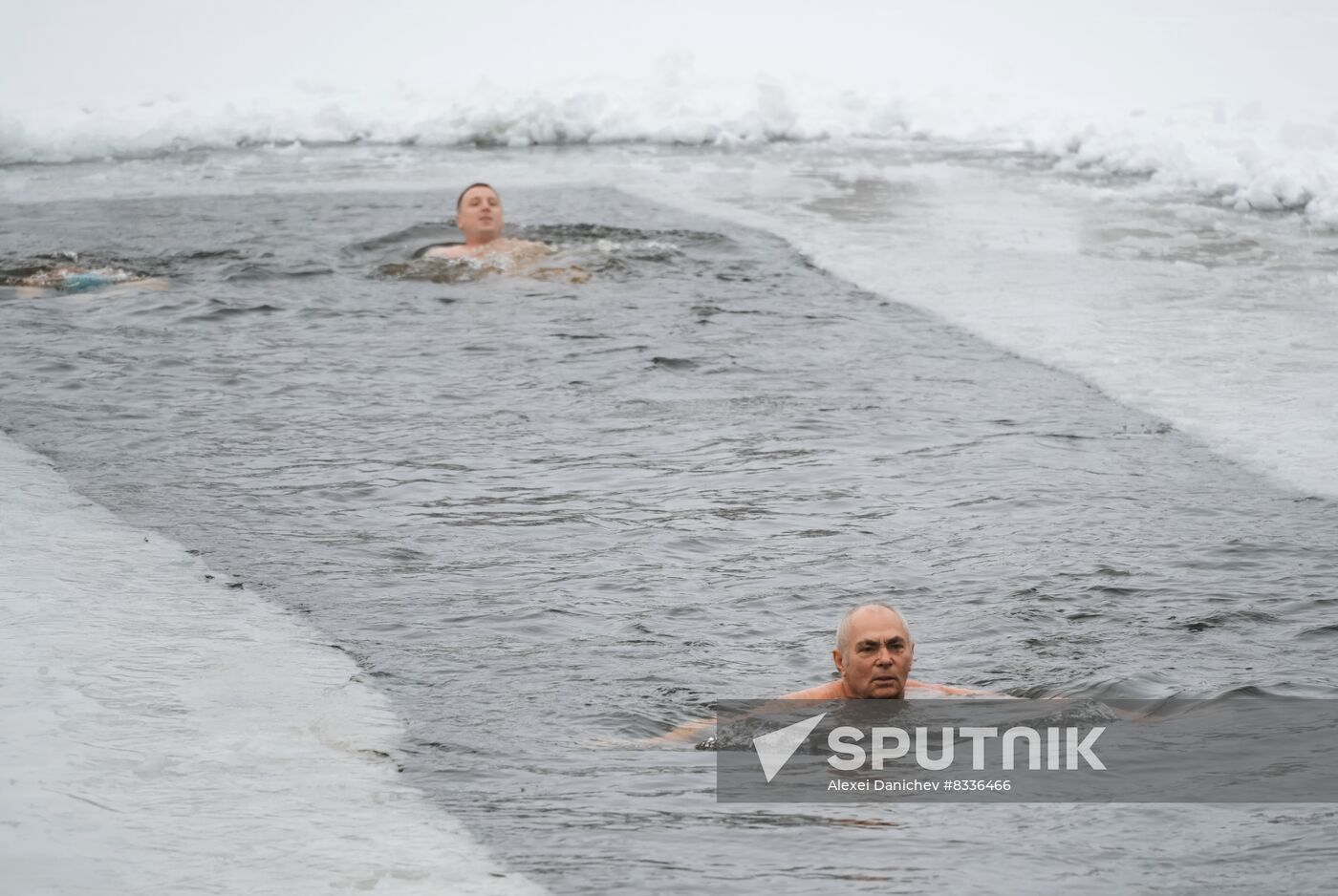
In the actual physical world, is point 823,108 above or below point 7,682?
above

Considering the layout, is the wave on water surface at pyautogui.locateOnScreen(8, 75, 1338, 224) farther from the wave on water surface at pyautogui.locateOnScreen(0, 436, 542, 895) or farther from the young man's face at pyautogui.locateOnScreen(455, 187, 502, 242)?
the wave on water surface at pyautogui.locateOnScreen(0, 436, 542, 895)

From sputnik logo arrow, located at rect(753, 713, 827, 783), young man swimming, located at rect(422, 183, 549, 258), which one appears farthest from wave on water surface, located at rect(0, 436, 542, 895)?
young man swimming, located at rect(422, 183, 549, 258)

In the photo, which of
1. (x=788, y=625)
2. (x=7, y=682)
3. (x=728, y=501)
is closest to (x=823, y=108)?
(x=728, y=501)

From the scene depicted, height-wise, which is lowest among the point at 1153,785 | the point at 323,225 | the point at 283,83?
the point at 1153,785

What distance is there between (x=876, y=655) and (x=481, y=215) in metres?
8.41

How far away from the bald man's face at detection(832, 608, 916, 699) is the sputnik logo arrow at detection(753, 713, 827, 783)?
7.6 inches

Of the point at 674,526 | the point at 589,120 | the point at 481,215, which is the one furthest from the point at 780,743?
the point at 589,120

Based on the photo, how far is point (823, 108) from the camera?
20906 mm

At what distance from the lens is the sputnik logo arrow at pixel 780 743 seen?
18.2 feet

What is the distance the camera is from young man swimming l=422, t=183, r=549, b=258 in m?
13.8

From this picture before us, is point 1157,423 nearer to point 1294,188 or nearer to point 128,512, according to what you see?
point 128,512

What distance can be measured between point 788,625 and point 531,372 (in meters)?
4.25

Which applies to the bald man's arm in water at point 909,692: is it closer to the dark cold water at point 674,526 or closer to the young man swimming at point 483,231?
the dark cold water at point 674,526

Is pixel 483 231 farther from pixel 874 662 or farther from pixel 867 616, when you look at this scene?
pixel 874 662
